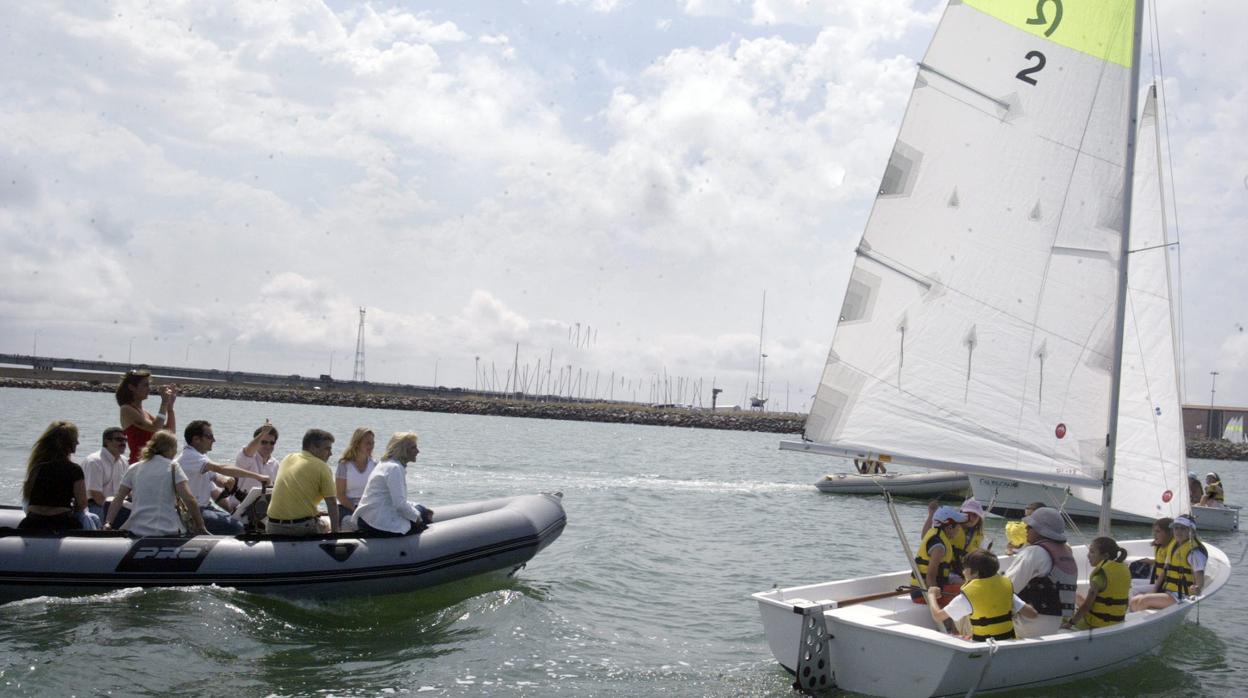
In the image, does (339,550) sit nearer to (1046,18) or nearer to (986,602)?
(986,602)

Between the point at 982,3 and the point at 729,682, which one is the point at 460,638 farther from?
the point at 982,3

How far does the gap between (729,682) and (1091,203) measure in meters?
5.05

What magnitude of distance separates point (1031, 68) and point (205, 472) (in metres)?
8.49

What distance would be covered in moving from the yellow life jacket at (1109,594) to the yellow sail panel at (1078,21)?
4159 millimetres

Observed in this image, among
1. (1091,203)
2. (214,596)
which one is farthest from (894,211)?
(214,596)

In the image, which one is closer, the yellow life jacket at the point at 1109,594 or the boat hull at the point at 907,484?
the yellow life jacket at the point at 1109,594

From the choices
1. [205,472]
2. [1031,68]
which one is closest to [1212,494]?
[1031,68]

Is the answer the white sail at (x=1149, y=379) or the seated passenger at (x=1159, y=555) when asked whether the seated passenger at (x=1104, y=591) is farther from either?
the white sail at (x=1149, y=379)

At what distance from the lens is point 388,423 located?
72.7m

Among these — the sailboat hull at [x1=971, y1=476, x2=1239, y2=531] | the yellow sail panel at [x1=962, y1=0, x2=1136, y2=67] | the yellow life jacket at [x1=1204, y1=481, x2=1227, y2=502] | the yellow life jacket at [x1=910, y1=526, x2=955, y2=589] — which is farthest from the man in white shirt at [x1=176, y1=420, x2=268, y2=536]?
the yellow life jacket at [x1=1204, y1=481, x2=1227, y2=502]

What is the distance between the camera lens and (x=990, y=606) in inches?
278

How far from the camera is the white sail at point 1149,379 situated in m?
10.6

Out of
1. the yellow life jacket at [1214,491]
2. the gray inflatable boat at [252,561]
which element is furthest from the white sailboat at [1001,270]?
the yellow life jacket at [1214,491]

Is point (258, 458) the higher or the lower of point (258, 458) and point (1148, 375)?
the lower
